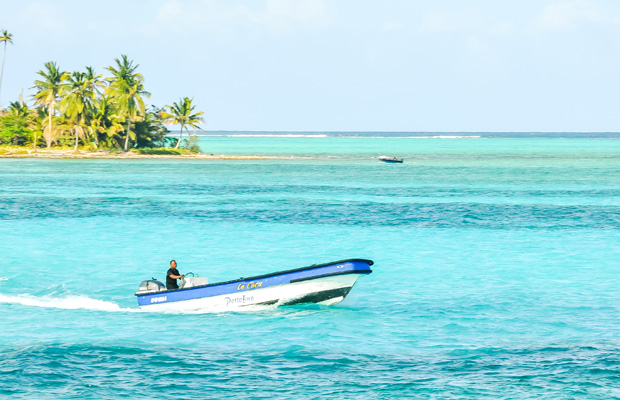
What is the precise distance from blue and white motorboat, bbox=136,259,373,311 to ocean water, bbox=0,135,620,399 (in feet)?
1.47

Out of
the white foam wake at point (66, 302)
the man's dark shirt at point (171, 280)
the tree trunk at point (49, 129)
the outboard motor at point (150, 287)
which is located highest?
the tree trunk at point (49, 129)

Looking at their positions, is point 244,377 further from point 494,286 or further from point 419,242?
point 419,242

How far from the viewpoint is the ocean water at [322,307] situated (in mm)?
18234

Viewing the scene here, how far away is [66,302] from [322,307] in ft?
28.9

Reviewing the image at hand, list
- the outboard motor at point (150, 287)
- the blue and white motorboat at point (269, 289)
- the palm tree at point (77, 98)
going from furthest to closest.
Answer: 1. the palm tree at point (77, 98)
2. the outboard motor at point (150, 287)
3. the blue and white motorboat at point (269, 289)

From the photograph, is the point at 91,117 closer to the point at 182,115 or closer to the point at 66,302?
the point at 182,115

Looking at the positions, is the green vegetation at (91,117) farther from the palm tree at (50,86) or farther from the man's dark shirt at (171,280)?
the man's dark shirt at (171,280)

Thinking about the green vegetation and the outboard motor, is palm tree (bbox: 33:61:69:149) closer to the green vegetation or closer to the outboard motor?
the green vegetation

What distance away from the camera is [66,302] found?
27.2 metres

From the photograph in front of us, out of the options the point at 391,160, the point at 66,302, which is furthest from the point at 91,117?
the point at 66,302

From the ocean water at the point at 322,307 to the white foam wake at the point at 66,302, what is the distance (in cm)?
13

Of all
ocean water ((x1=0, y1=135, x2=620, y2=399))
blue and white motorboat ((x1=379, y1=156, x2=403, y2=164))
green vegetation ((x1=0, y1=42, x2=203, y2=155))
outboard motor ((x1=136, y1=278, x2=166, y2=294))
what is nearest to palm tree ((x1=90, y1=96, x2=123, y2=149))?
green vegetation ((x1=0, y1=42, x2=203, y2=155))

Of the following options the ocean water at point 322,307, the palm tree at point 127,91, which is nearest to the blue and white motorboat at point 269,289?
the ocean water at point 322,307

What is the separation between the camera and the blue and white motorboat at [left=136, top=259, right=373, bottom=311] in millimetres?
23922
